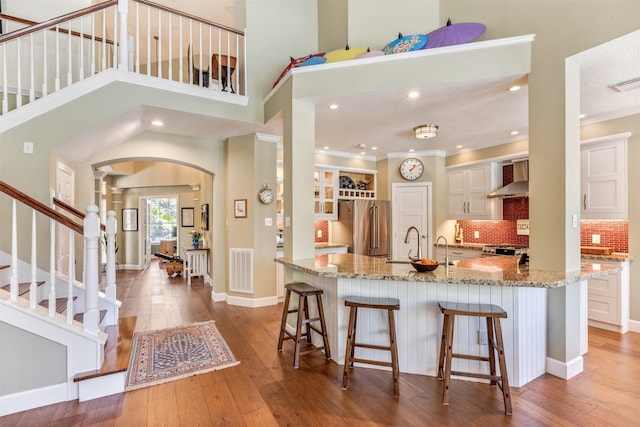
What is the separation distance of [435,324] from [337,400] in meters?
1.00

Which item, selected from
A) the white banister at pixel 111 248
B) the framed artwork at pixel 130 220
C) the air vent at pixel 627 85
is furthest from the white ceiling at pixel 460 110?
the framed artwork at pixel 130 220

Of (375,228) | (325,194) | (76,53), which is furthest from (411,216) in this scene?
(76,53)

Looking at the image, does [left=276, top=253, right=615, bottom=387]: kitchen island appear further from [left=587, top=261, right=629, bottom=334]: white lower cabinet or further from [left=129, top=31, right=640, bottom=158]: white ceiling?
[left=129, top=31, right=640, bottom=158]: white ceiling

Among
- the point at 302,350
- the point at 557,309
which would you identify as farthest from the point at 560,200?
the point at 302,350

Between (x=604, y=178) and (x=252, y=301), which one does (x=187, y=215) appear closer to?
(x=252, y=301)

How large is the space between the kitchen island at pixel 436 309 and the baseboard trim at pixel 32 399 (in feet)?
6.48

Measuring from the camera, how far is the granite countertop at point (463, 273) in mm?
2182

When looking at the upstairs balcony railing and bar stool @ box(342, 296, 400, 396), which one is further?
the upstairs balcony railing

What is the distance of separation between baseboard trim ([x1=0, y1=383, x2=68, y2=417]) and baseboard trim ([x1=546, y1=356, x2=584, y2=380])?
3.80 m

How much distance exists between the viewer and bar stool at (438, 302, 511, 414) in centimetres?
208

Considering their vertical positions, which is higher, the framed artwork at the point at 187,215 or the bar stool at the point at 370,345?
the framed artwork at the point at 187,215

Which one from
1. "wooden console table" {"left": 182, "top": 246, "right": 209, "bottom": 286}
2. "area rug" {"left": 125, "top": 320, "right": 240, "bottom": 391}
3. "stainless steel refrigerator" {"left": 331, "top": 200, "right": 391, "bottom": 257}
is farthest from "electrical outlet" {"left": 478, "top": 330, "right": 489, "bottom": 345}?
"wooden console table" {"left": 182, "top": 246, "right": 209, "bottom": 286}

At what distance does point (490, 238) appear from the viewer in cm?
539

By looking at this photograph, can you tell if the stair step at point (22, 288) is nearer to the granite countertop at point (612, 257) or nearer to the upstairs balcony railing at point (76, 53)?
the upstairs balcony railing at point (76, 53)
